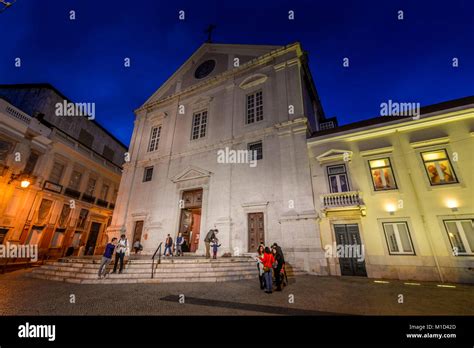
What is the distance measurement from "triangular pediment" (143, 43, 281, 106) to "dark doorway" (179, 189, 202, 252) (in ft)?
38.5

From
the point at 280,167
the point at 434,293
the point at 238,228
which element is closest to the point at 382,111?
the point at 280,167

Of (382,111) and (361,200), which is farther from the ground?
(382,111)

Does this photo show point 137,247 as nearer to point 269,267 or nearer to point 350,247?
point 269,267

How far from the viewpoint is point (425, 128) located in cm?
1074

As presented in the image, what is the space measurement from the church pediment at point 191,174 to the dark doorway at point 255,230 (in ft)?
16.4

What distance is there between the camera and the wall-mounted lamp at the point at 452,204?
30.2 ft

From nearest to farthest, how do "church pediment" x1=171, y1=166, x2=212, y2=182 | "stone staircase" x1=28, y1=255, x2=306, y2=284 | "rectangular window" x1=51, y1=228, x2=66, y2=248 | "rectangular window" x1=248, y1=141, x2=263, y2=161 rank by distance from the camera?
"stone staircase" x1=28, y1=255, x2=306, y2=284 < "rectangular window" x1=248, y1=141, x2=263, y2=161 < "church pediment" x1=171, y1=166, x2=212, y2=182 < "rectangular window" x1=51, y1=228, x2=66, y2=248

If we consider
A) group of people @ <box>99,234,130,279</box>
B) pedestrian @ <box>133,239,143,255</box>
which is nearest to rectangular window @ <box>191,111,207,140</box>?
pedestrian @ <box>133,239,143,255</box>

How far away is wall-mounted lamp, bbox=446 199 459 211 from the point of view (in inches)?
363

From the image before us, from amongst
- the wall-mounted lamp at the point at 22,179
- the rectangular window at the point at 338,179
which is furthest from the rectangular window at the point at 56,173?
the rectangular window at the point at 338,179

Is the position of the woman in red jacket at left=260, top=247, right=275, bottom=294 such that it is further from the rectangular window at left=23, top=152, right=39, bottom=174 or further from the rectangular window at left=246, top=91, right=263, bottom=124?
the rectangular window at left=23, top=152, right=39, bottom=174

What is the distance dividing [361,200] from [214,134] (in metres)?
11.6
